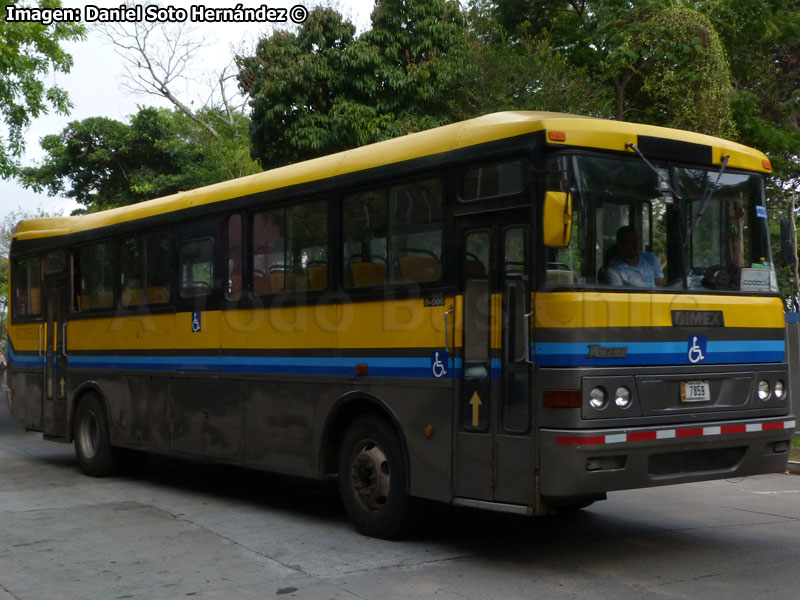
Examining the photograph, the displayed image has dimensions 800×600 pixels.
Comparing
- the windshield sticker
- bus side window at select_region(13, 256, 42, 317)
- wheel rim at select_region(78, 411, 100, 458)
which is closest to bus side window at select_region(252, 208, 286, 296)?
the windshield sticker

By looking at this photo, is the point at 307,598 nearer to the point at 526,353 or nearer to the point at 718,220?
the point at 526,353

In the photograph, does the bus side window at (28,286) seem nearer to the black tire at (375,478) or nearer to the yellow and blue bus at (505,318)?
the yellow and blue bus at (505,318)

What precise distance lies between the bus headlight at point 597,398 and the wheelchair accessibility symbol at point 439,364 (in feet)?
4.26

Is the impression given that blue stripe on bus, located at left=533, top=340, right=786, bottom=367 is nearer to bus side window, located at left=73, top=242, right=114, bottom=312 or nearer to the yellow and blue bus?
the yellow and blue bus

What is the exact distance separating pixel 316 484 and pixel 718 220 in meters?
5.99

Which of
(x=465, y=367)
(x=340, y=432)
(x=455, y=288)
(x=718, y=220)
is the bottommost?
(x=340, y=432)

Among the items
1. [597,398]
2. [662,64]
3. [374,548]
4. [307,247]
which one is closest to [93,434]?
[307,247]

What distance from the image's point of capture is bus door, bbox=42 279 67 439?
13453mm

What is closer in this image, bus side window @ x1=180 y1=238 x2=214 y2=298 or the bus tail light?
the bus tail light

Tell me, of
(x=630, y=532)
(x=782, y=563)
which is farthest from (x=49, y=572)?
(x=782, y=563)

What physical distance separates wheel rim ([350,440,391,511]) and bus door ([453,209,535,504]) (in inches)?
37.1

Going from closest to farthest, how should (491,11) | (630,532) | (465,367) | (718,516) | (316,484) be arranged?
(465,367)
(630,532)
(718,516)
(316,484)
(491,11)

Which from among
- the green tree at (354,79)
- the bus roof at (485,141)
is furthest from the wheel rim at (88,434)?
the green tree at (354,79)

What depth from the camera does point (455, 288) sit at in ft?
25.2
